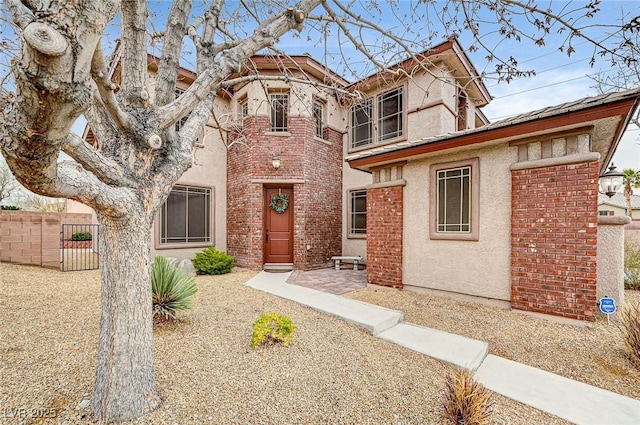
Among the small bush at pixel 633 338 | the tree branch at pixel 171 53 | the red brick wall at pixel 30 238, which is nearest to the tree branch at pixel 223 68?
the tree branch at pixel 171 53

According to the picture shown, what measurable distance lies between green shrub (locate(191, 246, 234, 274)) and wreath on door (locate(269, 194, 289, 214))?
2.07 metres

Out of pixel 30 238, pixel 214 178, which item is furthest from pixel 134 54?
pixel 30 238

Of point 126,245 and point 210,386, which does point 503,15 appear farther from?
point 210,386

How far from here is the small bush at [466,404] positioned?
2178 mm

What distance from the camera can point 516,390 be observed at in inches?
110

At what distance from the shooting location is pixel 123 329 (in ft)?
7.35

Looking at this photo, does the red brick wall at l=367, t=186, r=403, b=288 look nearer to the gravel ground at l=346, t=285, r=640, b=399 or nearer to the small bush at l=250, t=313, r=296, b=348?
the gravel ground at l=346, t=285, r=640, b=399

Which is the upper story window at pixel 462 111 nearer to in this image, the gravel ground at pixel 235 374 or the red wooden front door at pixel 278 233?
the red wooden front door at pixel 278 233

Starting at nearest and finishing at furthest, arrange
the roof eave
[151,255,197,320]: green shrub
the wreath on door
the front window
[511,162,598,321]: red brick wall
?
the roof eave < [151,255,197,320]: green shrub < [511,162,598,321]: red brick wall < the front window < the wreath on door

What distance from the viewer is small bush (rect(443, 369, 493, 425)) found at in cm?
218

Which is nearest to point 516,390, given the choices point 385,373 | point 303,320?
point 385,373

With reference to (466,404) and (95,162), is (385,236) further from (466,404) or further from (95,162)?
Result: (95,162)

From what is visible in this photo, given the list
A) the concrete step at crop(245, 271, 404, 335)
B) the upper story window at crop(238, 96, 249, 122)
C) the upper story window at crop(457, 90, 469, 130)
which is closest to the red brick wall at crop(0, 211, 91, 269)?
the concrete step at crop(245, 271, 404, 335)

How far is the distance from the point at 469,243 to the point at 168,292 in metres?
5.31
